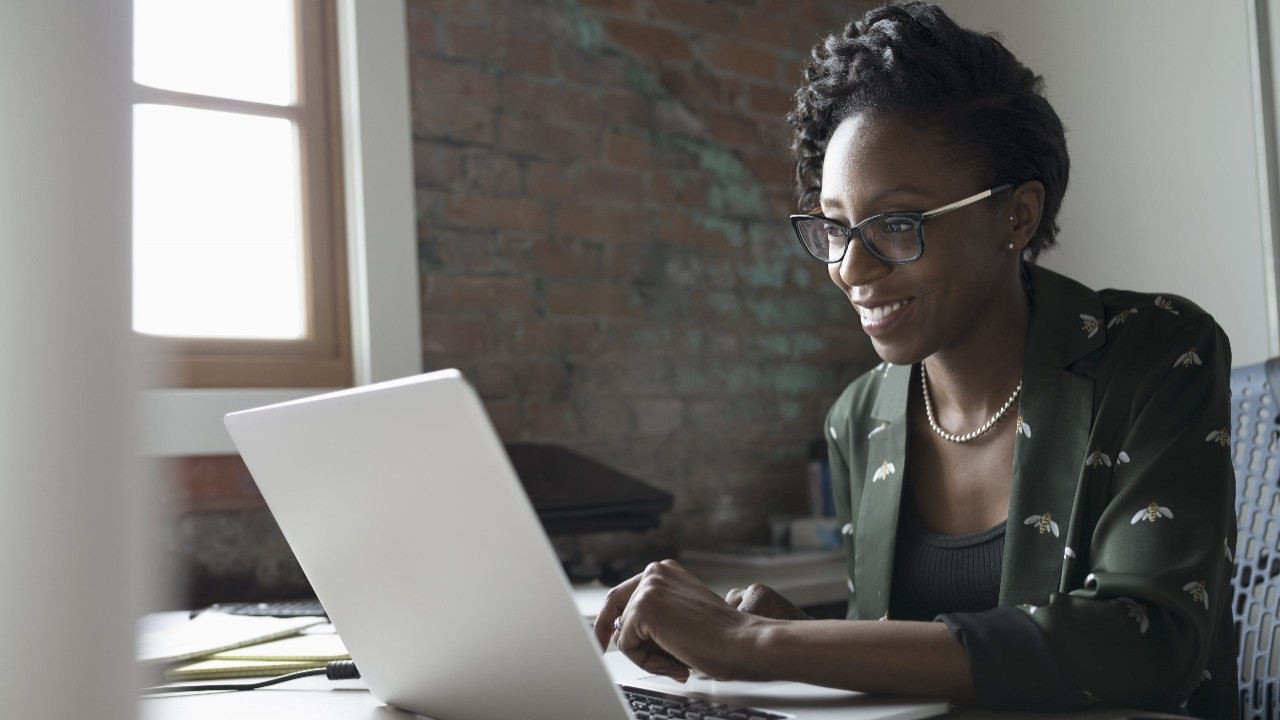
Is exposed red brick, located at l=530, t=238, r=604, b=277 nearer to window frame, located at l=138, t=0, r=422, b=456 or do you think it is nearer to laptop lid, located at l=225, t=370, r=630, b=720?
window frame, located at l=138, t=0, r=422, b=456

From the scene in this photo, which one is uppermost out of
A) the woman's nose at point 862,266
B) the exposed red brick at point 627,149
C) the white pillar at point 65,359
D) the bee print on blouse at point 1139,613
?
the exposed red brick at point 627,149

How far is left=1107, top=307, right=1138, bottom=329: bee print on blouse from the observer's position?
1.29 meters

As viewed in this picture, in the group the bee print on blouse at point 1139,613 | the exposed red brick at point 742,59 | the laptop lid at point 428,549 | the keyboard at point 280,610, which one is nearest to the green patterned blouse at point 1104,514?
the bee print on blouse at point 1139,613

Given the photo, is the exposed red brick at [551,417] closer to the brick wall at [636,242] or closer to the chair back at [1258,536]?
the brick wall at [636,242]

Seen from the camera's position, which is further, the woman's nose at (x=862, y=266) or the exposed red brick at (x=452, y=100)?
the exposed red brick at (x=452, y=100)

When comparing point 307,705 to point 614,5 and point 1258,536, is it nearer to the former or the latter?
point 1258,536

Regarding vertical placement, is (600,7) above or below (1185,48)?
above

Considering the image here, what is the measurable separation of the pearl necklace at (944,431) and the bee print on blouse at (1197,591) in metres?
0.34

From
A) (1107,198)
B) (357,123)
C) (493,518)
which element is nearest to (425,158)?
(357,123)

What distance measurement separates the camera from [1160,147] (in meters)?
2.70

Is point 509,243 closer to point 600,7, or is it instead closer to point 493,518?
point 600,7

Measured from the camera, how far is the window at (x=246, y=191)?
88.7 inches

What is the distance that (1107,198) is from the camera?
9.37ft

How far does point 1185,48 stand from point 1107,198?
40cm
